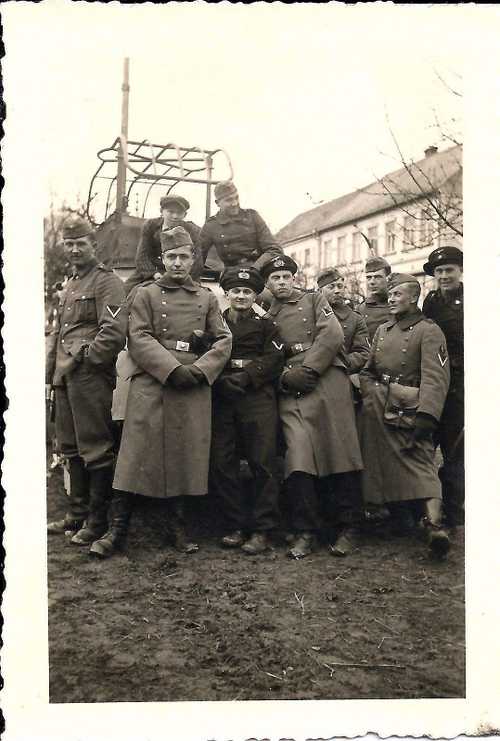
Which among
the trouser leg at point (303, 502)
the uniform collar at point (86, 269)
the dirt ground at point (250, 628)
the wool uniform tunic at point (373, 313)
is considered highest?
the uniform collar at point (86, 269)

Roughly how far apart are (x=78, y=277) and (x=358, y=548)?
227cm

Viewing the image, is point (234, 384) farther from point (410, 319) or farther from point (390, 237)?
point (390, 237)

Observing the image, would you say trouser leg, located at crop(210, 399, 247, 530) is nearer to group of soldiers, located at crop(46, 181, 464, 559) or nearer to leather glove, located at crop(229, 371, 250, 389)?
group of soldiers, located at crop(46, 181, 464, 559)

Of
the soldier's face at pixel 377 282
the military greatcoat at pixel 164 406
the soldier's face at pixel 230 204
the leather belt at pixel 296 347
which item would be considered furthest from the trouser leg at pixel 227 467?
the soldier's face at pixel 377 282

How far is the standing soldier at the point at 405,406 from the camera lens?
3.92 meters

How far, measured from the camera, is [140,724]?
3135mm

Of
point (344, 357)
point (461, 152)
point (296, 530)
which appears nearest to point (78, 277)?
point (344, 357)

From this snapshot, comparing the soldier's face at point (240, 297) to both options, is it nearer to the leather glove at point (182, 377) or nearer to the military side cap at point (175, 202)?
the leather glove at point (182, 377)

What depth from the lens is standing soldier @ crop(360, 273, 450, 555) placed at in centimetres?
392

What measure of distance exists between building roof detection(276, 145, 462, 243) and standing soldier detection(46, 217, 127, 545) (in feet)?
4.22

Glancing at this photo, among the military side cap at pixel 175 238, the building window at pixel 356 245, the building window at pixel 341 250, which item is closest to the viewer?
the military side cap at pixel 175 238

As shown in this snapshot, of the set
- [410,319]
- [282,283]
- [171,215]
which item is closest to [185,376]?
[282,283]

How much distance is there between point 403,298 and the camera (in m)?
4.09

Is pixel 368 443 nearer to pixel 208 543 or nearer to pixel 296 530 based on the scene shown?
pixel 296 530
